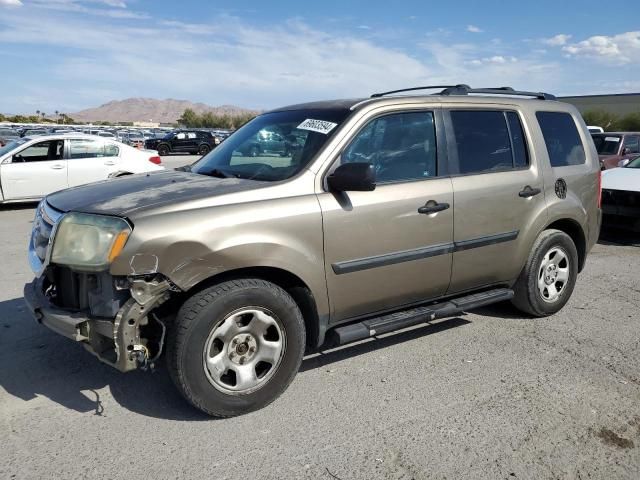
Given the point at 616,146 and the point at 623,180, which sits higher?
the point at 616,146

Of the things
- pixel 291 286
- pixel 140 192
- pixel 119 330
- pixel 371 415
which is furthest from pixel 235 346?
pixel 140 192

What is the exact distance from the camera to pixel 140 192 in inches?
134

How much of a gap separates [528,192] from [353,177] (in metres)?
1.91

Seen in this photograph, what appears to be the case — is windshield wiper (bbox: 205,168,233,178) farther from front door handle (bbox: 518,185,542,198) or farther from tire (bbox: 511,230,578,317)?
tire (bbox: 511,230,578,317)

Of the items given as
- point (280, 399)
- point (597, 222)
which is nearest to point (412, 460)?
point (280, 399)

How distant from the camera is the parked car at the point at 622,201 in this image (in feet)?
27.0

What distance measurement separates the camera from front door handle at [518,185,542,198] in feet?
14.6

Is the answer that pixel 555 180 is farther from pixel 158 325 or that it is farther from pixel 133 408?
pixel 133 408

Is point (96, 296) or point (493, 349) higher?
point (96, 296)

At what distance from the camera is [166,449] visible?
2.94 m

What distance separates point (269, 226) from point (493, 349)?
2210 millimetres

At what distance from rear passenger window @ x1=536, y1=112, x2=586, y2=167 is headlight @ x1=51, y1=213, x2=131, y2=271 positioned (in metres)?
3.69

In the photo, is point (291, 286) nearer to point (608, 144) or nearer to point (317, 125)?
point (317, 125)

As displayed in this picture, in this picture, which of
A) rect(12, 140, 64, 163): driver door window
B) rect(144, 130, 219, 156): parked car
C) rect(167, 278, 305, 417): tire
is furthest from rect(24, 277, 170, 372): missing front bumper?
rect(144, 130, 219, 156): parked car
